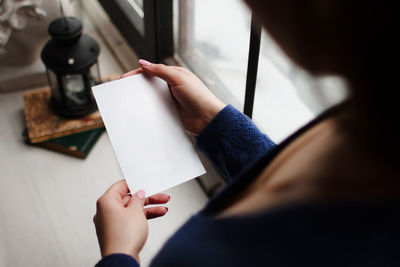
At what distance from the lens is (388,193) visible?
1.23 ft

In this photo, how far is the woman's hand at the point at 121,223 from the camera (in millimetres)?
587

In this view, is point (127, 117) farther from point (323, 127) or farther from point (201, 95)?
point (323, 127)

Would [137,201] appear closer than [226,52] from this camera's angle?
Yes

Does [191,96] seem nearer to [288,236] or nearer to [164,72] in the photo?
[164,72]

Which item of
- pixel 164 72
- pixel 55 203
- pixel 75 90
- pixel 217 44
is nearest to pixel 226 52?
pixel 217 44

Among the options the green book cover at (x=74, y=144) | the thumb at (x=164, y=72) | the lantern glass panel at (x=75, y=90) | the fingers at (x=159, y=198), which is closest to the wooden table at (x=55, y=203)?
the green book cover at (x=74, y=144)

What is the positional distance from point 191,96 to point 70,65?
1.49 feet

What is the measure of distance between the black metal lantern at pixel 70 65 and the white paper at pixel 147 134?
340mm

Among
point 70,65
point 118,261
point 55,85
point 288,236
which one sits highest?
point 288,236

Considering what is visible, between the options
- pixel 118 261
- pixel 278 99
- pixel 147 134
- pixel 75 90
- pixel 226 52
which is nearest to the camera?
pixel 118 261

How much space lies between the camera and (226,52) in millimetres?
1079

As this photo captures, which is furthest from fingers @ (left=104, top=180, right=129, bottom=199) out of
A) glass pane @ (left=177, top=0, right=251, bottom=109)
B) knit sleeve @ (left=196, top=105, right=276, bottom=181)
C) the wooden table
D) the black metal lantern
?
the black metal lantern

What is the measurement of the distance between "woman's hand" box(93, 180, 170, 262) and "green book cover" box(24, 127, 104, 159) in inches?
18.2

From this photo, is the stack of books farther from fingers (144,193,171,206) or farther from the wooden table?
fingers (144,193,171,206)
